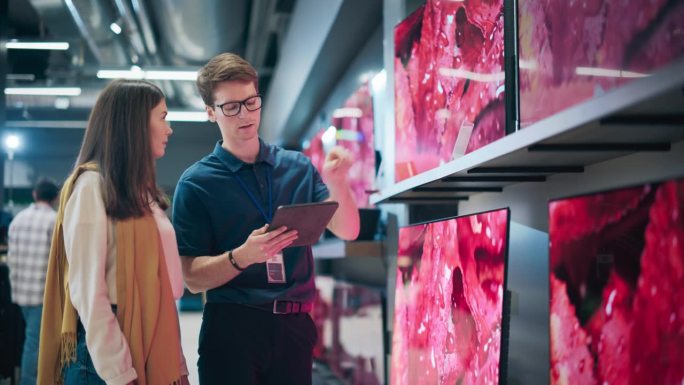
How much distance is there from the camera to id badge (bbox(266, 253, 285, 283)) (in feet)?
6.63

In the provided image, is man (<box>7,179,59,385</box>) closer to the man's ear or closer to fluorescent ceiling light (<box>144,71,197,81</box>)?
the man's ear

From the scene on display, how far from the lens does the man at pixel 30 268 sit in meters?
4.51

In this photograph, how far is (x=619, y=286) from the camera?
118 cm

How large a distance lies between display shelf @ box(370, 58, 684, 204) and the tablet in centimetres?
28

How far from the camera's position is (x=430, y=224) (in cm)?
207

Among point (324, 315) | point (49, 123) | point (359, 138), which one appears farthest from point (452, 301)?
point (49, 123)

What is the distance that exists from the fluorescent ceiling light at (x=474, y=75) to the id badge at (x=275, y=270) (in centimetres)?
71

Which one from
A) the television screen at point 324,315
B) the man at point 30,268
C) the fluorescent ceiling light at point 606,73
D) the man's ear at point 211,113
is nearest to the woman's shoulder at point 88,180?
the man's ear at point 211,113

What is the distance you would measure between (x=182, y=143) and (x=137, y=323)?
41.9ft

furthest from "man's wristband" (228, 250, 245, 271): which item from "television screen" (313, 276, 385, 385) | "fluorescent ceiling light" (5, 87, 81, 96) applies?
"fluorescent ceiling light" (5, 87, 81, 96)

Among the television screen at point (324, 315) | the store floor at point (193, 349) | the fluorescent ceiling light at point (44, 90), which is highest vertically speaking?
the fluorescent ceiling light at point (44, 90)

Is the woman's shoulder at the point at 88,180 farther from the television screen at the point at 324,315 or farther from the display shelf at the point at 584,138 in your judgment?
the television screen at the point at 324,315

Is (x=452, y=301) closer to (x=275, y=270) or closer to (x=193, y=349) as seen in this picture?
(x=275, y=270)

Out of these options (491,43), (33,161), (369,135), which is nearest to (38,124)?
(33,161)
